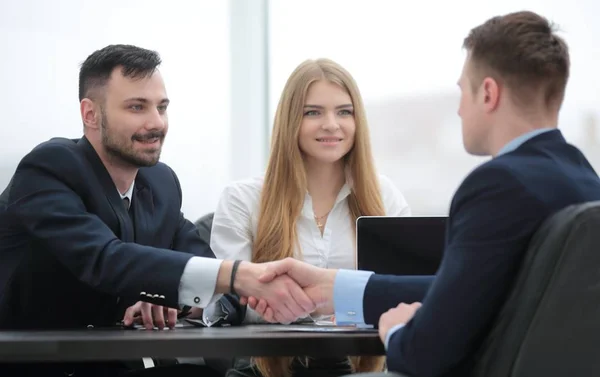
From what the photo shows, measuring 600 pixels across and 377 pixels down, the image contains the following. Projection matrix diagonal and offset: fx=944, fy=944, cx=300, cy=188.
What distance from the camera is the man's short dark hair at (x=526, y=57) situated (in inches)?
70.7

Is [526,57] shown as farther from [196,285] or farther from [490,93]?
[196,285]

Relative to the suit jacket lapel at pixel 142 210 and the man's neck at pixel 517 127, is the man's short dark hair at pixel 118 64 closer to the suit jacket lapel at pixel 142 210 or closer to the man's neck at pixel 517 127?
the suit jacket lapel at pixel 142 210

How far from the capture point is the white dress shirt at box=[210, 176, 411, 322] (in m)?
3.23

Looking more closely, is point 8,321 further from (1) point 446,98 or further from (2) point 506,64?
(1) point 446,98

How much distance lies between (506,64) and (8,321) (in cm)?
149

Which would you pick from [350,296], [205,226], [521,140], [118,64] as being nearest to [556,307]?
[521,140]

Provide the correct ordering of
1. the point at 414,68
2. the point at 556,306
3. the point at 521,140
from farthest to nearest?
the point at 414,68 < the point at 521,140 < the point at 556,306

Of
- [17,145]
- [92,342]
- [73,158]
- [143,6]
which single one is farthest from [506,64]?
[143,6]

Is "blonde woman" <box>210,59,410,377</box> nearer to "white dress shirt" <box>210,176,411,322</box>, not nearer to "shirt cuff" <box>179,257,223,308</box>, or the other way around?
"white dress shirt" <box>210,176,411,322</box>

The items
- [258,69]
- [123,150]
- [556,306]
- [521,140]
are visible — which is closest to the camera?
[556,306]

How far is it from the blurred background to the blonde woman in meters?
1.02

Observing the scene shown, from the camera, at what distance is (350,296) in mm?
2162

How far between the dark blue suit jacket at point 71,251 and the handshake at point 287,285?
19 centimetres

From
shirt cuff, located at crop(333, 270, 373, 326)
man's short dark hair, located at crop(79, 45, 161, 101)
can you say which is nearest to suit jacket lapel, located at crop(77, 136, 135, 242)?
man's short dark hair, located at crop(79, 45, 161, 101)
